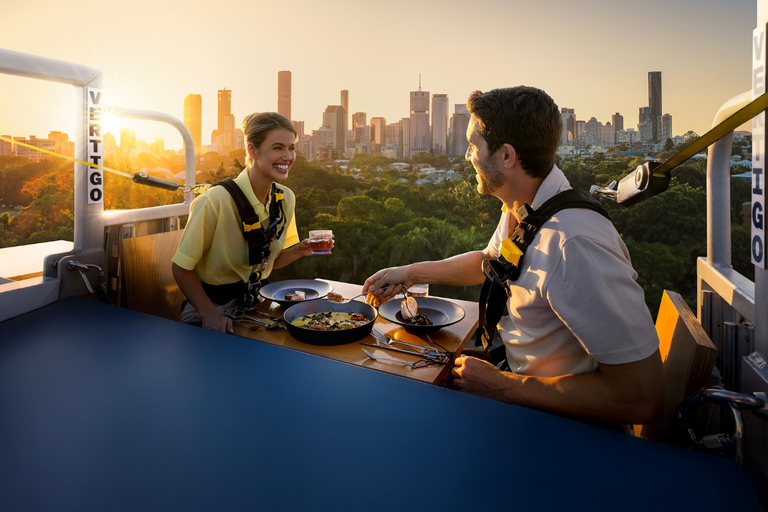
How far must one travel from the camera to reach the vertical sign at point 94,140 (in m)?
1.86

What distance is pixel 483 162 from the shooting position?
5.51ft

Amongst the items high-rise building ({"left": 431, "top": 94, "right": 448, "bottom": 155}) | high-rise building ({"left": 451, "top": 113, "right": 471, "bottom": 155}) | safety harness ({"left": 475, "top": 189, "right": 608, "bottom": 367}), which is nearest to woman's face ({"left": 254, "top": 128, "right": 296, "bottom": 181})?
safety harness ({"left": 475, "top": 189, "right": 608, "bottom": 367})

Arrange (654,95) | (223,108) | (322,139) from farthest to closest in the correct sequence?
(223,108) → (322,139) → (654,95)

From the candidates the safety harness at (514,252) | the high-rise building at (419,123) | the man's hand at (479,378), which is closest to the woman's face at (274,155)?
the safety harness at (514,252)

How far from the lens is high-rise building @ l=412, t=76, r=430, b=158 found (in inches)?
451

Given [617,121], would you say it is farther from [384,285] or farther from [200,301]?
[200,301]

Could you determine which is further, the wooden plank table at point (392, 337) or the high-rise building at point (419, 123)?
the high-rise building at point (419, 123)

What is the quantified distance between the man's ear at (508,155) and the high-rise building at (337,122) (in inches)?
417

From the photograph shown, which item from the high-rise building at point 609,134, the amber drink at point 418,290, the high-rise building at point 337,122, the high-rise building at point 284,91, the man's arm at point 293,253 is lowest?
the amber drink at point 418,290

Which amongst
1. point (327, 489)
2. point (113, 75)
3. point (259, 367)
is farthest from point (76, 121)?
point (327, 489)

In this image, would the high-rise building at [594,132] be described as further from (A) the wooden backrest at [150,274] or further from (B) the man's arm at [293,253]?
(A) the wooden backrest at [150,274]

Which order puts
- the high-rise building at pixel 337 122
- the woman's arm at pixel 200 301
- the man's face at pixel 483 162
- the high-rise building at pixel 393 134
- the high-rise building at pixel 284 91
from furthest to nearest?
the high-rise building at pixel 284 91 → the high-rise building at pixel 337 122 → the high-rise building at pixel 393 134 → the woman's arm at pixel 200 301 → the man's face at pixel 483 162

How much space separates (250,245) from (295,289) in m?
0.35

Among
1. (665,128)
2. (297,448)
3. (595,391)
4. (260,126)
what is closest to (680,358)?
(595,391)
